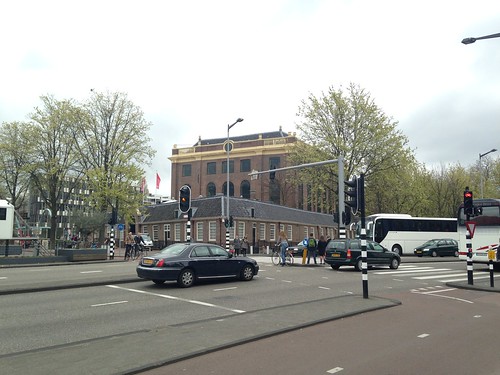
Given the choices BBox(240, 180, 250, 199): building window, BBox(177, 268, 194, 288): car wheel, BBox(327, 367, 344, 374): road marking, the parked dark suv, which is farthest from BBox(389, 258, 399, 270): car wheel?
BBox(240, 180, 250, 199): building window

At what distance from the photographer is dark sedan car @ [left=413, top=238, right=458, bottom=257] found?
36.1 m

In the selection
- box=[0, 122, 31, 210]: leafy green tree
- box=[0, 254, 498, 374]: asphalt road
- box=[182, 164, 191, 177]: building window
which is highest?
box=[182, 164, 191, 177]: building window

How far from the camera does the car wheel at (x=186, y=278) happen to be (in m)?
→ 13.8

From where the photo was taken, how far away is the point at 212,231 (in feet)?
152

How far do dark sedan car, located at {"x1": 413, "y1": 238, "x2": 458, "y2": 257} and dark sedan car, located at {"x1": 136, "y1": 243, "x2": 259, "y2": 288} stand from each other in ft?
82.0

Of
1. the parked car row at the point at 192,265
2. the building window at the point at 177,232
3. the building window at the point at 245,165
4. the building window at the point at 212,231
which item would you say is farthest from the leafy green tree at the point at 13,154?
the building window at the point at 245,165

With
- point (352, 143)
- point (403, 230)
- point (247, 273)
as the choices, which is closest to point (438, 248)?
point (403, 230)

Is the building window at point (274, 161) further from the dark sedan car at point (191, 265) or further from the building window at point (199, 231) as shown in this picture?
the dark sedan car at point (191, 265)

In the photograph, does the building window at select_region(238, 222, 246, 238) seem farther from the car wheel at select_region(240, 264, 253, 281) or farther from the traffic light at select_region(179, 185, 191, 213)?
the car wheel at select_region(240, 264, 253, 281)

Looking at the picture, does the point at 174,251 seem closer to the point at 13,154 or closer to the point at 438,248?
the point at 438,248

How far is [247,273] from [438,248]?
2565cm

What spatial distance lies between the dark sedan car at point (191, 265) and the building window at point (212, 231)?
30303mm

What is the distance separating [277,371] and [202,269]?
9065 millimetres

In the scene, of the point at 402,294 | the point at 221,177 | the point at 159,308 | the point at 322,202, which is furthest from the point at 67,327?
the point at 221,177
